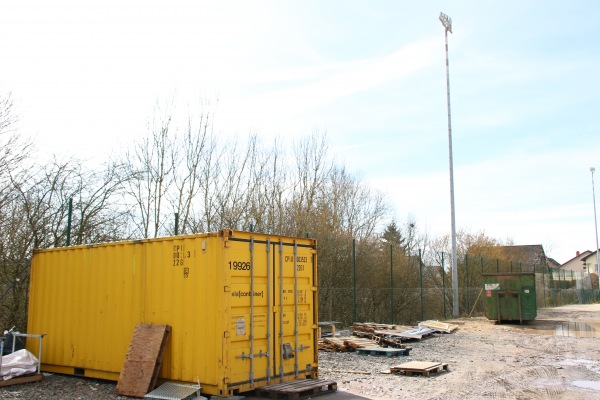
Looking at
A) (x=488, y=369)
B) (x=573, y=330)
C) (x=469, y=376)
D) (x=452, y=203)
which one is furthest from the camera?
(x=452, y=203)

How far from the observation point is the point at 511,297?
21781mm

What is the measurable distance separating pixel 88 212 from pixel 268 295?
8024 mm

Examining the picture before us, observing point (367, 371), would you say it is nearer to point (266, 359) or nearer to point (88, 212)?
point (266, 359)

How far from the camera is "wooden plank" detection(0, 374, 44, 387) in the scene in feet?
29.9

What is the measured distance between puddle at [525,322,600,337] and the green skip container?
4.46ft

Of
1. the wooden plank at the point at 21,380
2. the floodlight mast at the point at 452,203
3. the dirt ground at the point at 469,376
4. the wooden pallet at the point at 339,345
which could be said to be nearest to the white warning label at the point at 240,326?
the dirt ground at the point at 469,376

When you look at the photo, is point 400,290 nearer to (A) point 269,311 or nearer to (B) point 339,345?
(B) point 339,345

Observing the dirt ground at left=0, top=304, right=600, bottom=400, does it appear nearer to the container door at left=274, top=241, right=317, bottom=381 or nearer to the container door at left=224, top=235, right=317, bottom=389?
the container door at left=274, top=241, right=317, bottom=381

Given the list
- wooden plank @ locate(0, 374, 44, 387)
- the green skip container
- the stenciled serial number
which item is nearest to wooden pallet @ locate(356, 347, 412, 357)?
the stenciled serial number

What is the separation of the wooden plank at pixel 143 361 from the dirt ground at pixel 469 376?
12.4 inches

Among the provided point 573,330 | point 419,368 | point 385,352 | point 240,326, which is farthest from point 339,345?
point 573,330

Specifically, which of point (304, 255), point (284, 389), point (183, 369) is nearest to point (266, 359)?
point (284, 389)

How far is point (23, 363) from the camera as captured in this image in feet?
31.3

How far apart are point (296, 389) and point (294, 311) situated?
149cm
